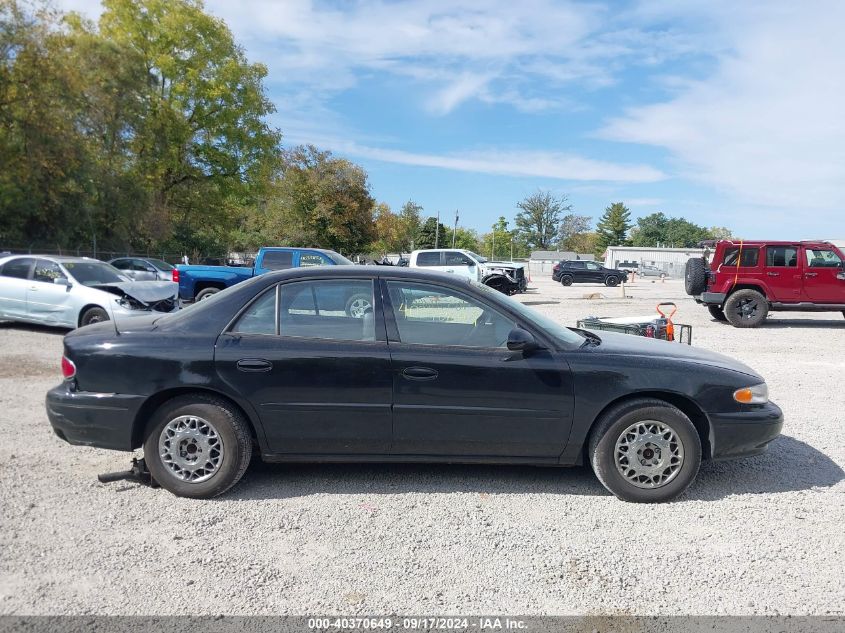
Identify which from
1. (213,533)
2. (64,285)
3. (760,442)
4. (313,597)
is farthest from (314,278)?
(64,285)

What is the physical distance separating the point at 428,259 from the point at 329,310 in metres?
16.4

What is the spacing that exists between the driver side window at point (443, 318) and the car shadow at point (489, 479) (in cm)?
105

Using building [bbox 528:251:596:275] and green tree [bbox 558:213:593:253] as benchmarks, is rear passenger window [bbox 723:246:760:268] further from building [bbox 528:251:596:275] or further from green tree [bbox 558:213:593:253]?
green tree [bbox 558:213:593:253]

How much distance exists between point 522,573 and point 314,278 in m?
2.37

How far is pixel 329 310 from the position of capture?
4.25 metres

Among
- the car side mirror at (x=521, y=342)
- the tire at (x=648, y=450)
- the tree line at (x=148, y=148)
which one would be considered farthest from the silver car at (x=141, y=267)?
the tire at (x=648, y=450)

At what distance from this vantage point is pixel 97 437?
13.2ft

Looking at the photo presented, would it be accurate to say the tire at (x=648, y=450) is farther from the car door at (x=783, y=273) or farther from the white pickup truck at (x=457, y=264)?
the white pickup truck at (x=457, y=264)

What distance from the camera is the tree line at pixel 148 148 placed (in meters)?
23.0

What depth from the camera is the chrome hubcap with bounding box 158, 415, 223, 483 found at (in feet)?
13.0

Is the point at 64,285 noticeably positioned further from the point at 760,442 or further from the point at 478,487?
the point at 760,442

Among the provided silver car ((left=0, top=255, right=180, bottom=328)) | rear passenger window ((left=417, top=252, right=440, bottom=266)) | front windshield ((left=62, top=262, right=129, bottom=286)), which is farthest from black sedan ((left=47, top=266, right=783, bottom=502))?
rear passenger window ((left=417, top=252, right=440, bottom=266))

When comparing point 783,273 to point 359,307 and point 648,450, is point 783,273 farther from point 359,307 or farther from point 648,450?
point 359,307

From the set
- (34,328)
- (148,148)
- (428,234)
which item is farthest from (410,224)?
(34,328)
